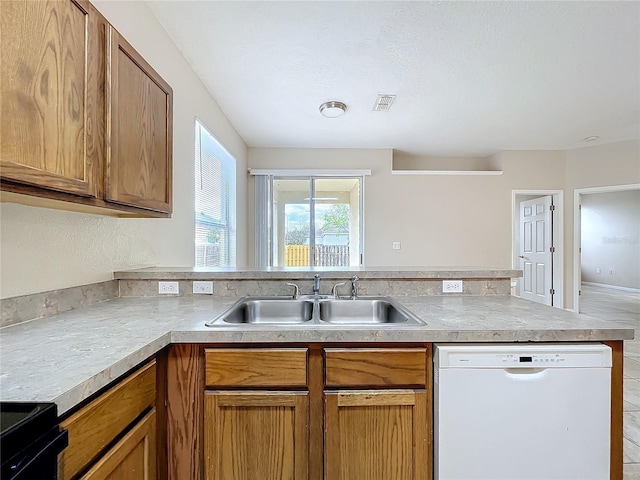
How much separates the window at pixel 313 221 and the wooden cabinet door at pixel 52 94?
3487 mm

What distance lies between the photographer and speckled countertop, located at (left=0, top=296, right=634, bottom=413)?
703 mm

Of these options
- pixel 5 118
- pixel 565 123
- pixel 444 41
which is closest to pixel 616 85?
pixel 565 123

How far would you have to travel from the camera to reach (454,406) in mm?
1070

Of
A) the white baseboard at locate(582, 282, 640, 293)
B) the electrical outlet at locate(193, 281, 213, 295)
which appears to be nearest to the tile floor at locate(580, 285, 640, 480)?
the white baseboard at locate(582, 282, 640, 293)

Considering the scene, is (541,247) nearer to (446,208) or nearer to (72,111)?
(446,208)

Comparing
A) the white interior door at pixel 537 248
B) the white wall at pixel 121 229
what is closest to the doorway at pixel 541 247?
the white interior door at pixel 537 248

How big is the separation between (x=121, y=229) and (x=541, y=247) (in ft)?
18.5

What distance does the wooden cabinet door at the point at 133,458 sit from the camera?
0.76 metres

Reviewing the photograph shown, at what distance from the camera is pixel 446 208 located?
15.2ft

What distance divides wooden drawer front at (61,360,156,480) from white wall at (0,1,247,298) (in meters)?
0.58

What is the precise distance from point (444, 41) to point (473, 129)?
1964 millimetres

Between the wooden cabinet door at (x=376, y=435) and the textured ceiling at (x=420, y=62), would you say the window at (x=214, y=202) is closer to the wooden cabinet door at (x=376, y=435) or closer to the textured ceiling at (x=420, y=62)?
the textured ceiling at (x=420, y=62)

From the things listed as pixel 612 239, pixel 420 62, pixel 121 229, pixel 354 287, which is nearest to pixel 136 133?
pixel 121 229

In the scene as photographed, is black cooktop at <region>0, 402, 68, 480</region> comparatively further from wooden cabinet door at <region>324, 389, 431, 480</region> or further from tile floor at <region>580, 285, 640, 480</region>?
tile floor at <region>580, 285, 640, 480</region>
